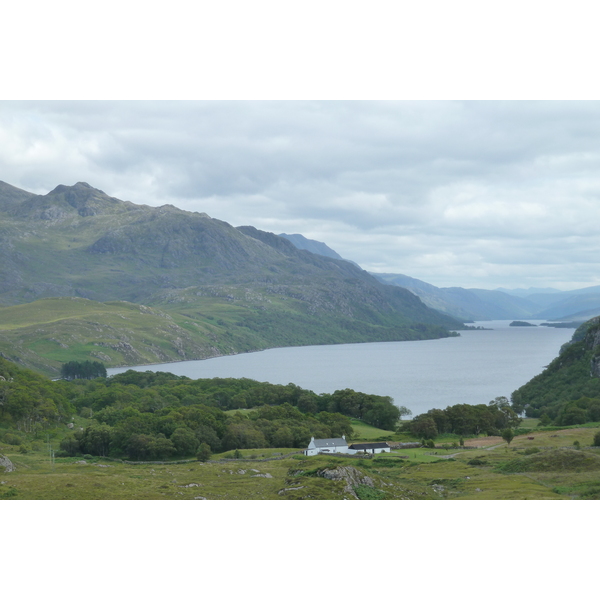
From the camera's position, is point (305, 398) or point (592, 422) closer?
point (592, 422)

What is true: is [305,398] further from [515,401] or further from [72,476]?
[72,476]

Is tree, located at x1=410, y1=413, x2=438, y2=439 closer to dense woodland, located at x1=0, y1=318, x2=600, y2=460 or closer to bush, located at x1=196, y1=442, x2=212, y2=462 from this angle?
dense woodland, located at x1=0, y1=318, x2=600, y2=460

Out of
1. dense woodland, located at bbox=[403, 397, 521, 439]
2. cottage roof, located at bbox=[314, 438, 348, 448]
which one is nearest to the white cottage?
cottage roof, located at bbox=[314, 438, 348, 448]

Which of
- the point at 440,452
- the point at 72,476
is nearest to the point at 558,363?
the point at 440,452

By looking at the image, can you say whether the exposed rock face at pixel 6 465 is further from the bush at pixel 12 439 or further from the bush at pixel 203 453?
the bush at pixel 12 439

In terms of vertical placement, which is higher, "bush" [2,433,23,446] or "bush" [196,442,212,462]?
"bush" [2,433,23,446]

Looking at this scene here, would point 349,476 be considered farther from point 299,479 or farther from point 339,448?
point 339,448
